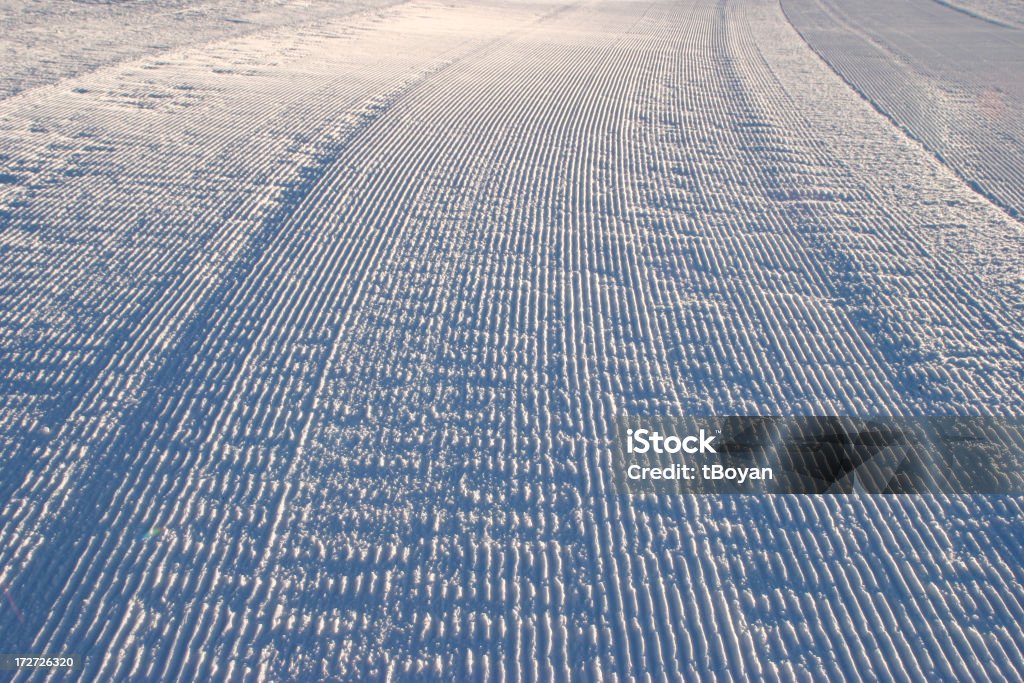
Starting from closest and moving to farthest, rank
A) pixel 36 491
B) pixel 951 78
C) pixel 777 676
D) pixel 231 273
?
pixel 777 676 → pixel 36 491 → pixel 231 273 → pixel 951 78

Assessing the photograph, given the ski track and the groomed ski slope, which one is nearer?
the groomed ski slope

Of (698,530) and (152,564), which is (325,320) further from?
(698,530)

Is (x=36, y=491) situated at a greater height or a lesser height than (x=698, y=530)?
greater

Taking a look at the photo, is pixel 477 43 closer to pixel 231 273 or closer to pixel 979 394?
pixel 231 273

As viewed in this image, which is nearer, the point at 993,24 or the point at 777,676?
the point at 777,676

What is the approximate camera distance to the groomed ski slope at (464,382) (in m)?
3.19

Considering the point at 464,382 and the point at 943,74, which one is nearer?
the point at 464,382

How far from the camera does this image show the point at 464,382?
15.2 ft

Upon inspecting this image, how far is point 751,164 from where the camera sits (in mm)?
8422

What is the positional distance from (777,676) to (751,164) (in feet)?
22.3

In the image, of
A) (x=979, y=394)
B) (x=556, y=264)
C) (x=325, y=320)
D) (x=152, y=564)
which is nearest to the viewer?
(x=152, y=564)

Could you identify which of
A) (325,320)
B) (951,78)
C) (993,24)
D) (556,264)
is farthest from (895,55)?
(325,320)

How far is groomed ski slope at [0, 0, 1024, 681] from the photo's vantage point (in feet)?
10.5

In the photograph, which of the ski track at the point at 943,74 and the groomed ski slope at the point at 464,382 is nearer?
the groomed ski slope at the point at 464,382
